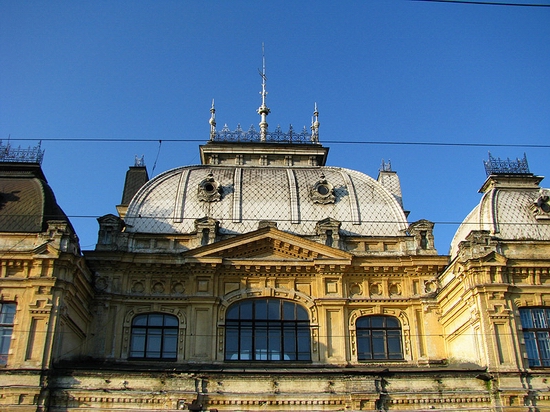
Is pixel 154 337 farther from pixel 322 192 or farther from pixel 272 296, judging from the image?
pixel 322 192

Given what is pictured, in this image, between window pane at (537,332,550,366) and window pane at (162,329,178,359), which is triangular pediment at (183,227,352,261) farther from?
window pane at (537,332,550,366)

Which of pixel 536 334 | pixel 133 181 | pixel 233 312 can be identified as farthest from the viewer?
pixel 133 181

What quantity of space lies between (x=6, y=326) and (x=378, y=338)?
1687 cm

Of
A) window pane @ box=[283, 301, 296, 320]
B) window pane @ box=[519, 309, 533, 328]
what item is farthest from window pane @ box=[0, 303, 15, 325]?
window pane @ box=[519, 309, 533, 328]

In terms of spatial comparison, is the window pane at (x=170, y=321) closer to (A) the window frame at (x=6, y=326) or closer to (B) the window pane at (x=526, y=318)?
(A) the window frame at (x=6, y=326)

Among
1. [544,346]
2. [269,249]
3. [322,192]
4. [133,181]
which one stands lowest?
[544,346]

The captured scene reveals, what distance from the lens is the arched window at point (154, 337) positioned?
105 ft

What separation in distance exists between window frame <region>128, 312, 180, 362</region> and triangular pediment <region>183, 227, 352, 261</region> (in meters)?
3.39

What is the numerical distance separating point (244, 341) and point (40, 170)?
14199 millimetres

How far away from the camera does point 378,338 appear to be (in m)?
33.0

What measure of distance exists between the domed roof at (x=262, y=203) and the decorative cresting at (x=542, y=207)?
21.7 ft

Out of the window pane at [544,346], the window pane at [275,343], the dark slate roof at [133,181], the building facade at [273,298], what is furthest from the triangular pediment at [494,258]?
the dark slate roof at [133,181]

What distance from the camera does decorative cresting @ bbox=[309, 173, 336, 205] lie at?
37281 millimetres

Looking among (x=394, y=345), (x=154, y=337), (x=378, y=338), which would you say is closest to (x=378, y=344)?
(x=378, y=338)
